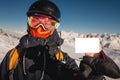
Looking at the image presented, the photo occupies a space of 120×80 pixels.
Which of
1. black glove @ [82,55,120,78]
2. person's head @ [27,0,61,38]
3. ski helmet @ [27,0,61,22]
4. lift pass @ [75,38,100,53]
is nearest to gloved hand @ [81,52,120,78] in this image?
black glove @ [82,55,120,78]

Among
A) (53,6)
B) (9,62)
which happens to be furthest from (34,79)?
(53,6)

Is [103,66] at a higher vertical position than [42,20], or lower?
lower

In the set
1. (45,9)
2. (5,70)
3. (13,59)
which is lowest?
(5,70)

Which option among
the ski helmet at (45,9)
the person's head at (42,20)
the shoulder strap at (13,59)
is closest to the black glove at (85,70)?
the shoulder strap at (13,59)

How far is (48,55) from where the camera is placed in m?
3.86

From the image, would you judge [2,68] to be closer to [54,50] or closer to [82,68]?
[54,50]

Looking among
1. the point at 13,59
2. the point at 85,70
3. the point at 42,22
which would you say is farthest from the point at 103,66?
the point at 42,22

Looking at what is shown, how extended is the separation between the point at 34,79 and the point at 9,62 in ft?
1.85

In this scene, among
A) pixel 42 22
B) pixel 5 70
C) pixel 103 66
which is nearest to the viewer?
pixel 103 66

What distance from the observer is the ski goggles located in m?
4.17

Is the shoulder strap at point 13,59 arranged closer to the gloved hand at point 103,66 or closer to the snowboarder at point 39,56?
the snowboarder at point 39,56

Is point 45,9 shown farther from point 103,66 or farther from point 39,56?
point 103,66

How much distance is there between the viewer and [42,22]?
4176 mm

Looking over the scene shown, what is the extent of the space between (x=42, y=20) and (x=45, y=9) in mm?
232
